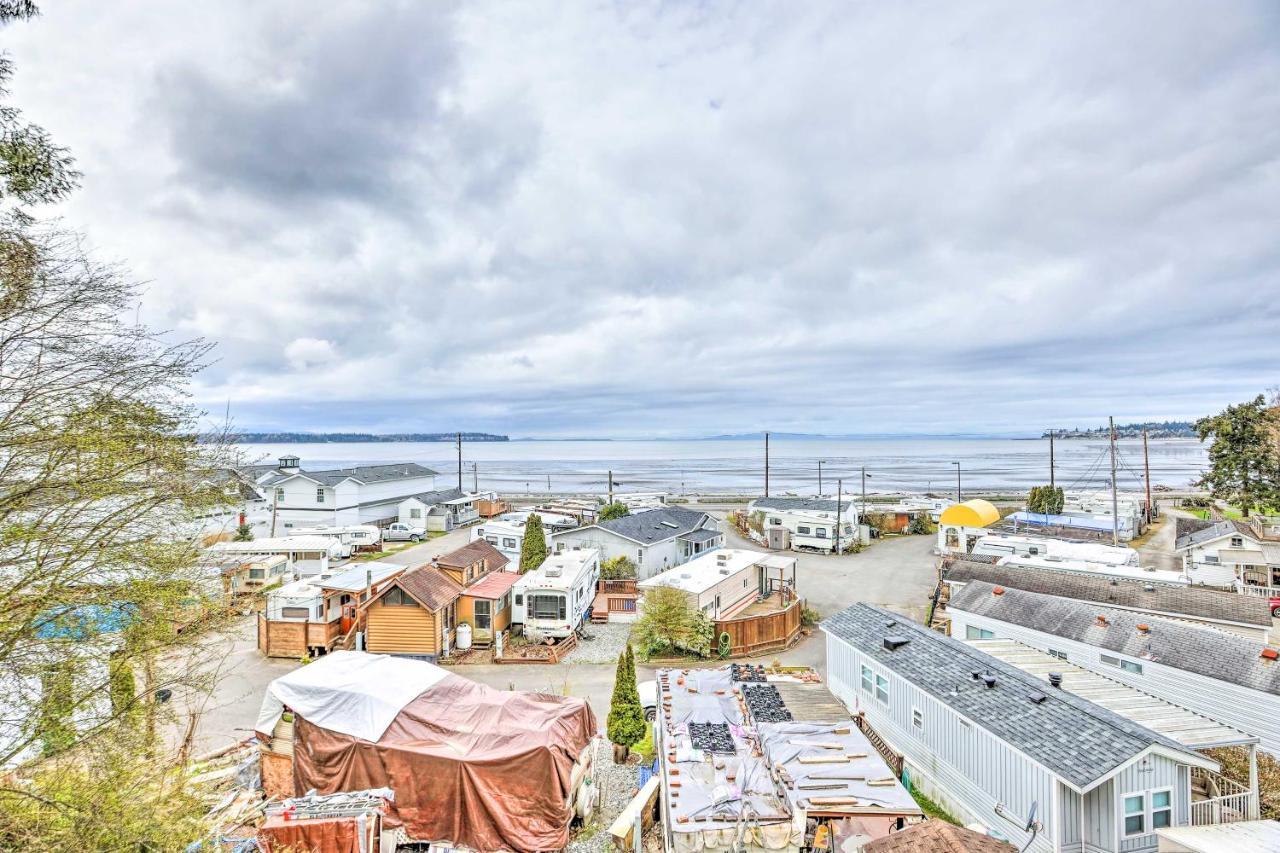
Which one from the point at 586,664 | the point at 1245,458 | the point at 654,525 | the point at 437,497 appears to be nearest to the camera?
the point at 586,664

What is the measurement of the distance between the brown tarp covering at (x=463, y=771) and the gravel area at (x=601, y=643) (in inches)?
368

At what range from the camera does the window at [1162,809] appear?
9953mm

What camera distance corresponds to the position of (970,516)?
1438 inches

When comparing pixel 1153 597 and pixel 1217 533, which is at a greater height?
pixel 1217 533

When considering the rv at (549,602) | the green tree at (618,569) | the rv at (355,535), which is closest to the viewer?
the rv at (549,602)

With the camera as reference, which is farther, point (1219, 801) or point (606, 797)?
point (606, 797)

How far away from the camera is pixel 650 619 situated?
21125 millimetres

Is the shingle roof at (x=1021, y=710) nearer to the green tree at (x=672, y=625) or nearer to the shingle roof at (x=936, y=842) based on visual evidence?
the shingle roof at (x=936, y=842)

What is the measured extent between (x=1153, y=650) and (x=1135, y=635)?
0.76 metres

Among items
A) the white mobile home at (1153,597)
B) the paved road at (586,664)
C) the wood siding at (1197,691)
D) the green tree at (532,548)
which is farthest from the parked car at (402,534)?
the wood siding at (1197,691)

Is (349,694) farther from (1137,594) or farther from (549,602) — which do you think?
(1137,594)

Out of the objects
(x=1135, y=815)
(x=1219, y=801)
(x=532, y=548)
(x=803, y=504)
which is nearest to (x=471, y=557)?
(x=532, y=548)

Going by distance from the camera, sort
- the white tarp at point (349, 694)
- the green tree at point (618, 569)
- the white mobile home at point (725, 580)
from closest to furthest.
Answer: the white tarp at point (349, 694) < the white mobile home at point (725, 580) < the green tree at point (618, 569)

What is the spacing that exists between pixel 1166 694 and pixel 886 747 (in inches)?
308
